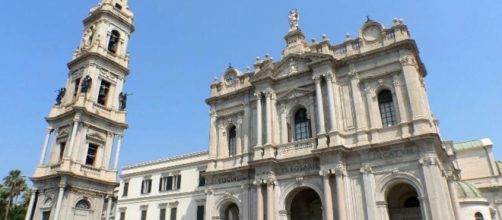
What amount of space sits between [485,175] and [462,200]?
48.1 ft

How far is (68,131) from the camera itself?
29203 millimetres

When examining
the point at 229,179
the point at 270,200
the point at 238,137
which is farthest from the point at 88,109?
the point at 270,200

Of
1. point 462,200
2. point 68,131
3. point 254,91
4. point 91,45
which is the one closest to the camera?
point 462,200

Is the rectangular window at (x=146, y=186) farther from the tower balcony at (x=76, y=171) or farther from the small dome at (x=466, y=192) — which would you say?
the small dome at (x=466, y=192)

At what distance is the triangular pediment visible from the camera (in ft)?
81.1

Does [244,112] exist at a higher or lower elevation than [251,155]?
higher

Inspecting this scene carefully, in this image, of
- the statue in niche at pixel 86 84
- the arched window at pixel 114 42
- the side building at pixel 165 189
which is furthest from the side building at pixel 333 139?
the arched window at pixel 114 42

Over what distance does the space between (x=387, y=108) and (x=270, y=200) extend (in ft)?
30.1

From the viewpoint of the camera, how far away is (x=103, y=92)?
3212cm

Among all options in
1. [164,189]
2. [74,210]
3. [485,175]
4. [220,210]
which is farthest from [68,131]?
[485,175]

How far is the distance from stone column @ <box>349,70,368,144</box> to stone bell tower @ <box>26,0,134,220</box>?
20.2m

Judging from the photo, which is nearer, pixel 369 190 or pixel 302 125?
pixel 369 190

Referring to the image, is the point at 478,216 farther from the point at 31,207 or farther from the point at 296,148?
the point at 31,207

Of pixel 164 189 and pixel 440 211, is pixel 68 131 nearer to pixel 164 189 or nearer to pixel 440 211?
pixel 164 189
